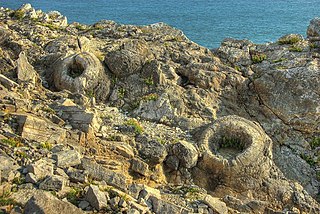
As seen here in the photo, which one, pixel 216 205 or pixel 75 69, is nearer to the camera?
pixel 216 205

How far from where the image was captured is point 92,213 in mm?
11922

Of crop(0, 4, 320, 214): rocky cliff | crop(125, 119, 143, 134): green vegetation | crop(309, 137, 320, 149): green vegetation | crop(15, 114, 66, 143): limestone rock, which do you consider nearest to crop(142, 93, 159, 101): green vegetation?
crop(0, 4, 320, 214): rocky cliff

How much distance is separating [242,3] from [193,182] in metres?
97.0

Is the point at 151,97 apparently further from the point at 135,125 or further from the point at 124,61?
the point at 135,125

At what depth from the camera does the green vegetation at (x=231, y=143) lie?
67.7 ft

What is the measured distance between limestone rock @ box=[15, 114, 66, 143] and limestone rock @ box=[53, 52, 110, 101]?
7.17 m

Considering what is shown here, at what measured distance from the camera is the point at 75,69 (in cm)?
2464

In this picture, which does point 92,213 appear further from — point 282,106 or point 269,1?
point 269,1

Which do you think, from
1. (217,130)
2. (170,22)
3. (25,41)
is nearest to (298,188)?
(217,130)

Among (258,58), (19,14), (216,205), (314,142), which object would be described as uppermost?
(19,14)

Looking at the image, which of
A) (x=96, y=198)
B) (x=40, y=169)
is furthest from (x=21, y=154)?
(x=96, y=198)

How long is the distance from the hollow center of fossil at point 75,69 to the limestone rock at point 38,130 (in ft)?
26.5

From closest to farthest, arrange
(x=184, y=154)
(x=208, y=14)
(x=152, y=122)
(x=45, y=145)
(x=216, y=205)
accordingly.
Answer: (x=216, y=205) < (x=45, y=145) < (x=184, y=154) < (x=152, y=122) < (x=208, y=14)

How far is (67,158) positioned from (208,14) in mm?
82809
